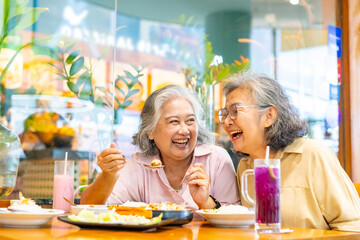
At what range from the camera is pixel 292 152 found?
86.6 inches

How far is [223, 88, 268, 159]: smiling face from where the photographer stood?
2291 millimetres

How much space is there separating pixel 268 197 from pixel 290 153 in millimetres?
781

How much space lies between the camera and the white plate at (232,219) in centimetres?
165

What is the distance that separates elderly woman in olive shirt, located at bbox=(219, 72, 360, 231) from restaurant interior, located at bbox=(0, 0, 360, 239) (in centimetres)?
90

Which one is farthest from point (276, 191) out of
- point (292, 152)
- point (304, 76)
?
point (304, 76)

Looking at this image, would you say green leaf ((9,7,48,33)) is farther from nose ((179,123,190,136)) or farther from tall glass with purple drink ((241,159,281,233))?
tall glass with purple drink ((241,159,281,233))

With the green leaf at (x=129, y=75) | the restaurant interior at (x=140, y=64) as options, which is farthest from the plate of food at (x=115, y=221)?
the green leaf at (x=129, y=75)

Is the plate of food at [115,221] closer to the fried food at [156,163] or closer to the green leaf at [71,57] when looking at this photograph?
the fried food at [156,163]

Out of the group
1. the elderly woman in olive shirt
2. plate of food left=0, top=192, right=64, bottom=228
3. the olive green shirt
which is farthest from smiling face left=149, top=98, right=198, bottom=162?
plate of food left=0, top=192, right=64, bottom=228

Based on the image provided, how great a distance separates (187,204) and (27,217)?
3.37ft

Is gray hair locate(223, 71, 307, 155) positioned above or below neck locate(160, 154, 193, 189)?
above

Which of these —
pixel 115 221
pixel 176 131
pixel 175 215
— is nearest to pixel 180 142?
pixel 176 131

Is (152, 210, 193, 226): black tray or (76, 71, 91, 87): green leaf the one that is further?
(76, 71, 91, 87): green leaf

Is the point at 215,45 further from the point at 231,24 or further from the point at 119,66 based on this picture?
the point at 119,66
